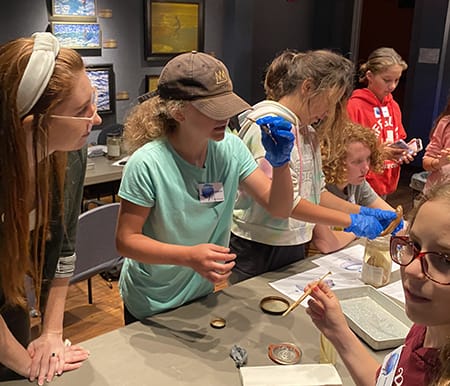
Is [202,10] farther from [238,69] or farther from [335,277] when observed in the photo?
[335,277]

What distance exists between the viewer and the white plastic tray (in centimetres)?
141

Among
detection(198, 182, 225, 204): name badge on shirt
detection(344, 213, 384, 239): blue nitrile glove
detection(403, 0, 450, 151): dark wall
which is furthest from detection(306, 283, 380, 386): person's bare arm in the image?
detection(403, 0, 450, 151): dark wall

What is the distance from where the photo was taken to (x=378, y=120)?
340 cm

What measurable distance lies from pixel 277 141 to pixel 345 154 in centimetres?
75

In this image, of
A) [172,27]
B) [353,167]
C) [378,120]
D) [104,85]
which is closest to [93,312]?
[353,167]

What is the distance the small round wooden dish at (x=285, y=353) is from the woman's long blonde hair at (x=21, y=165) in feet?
2.08

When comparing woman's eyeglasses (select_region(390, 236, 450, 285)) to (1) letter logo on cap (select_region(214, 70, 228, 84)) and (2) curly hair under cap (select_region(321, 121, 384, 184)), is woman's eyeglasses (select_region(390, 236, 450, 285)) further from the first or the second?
(2) curly hair under cap (select_region(321, 121, 384, 184))

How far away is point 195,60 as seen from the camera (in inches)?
59.1

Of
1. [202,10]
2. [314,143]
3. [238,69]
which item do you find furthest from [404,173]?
[314,143]

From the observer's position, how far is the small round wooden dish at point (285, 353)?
1321 millimetres

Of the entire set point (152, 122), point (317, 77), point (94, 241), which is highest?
point (317, 77)

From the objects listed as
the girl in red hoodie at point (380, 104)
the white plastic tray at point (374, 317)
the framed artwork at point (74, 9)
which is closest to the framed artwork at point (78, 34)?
the framed artwork at point (74, 9)

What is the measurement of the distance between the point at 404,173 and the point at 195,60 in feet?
17.1

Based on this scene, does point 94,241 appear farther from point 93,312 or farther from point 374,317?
point 374,317
